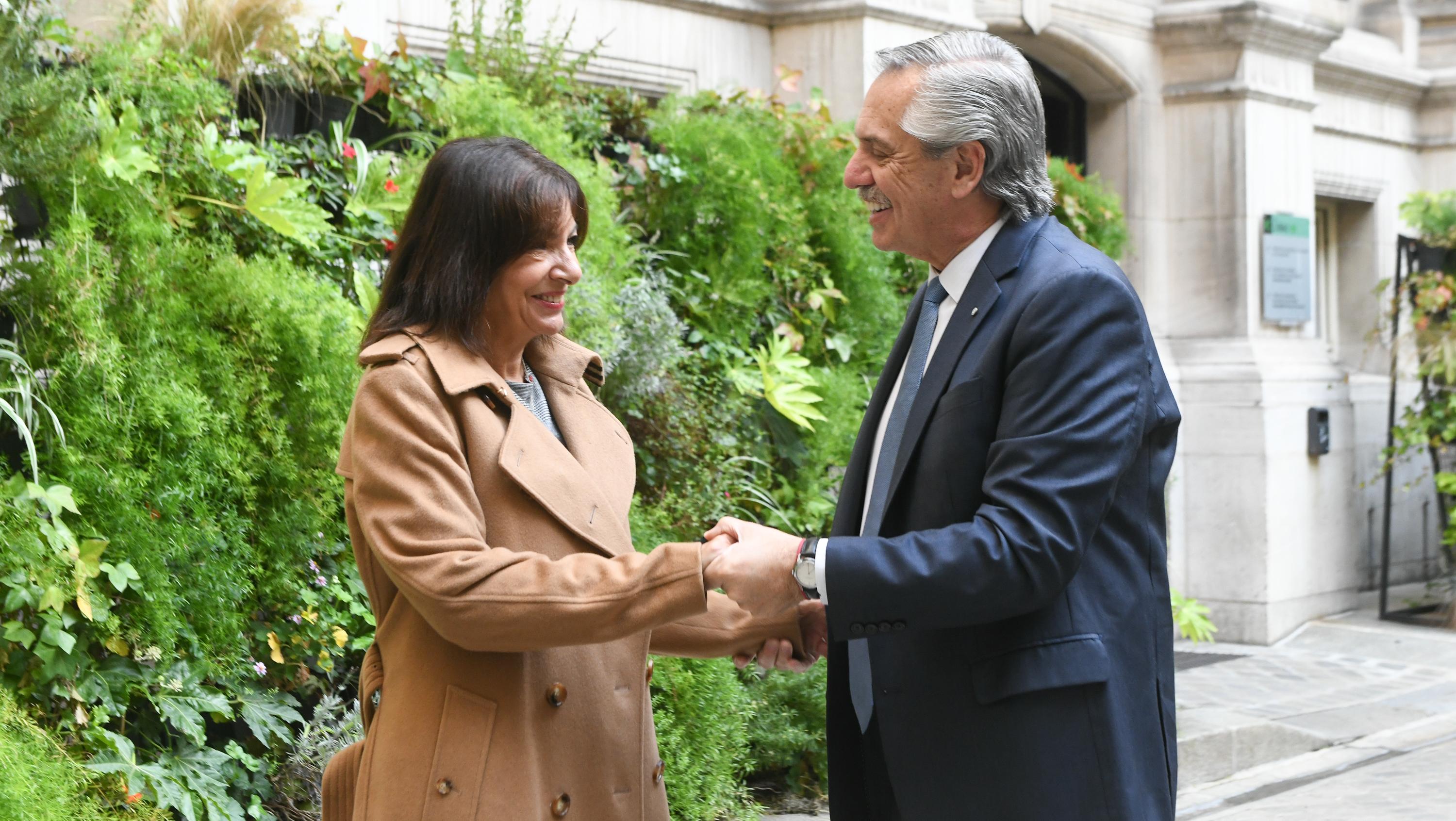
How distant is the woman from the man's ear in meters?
0.64

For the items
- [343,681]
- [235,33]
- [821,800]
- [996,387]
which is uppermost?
[235,33]

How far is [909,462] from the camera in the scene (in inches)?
92.9

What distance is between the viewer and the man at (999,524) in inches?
85.4

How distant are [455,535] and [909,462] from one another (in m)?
0.73

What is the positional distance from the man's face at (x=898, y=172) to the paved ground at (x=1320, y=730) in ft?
9.42

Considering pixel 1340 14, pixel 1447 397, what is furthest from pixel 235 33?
pixel 1340 14

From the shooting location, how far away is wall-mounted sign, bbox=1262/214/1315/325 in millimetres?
9344

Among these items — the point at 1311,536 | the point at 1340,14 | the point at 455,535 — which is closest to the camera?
the point at 455,535

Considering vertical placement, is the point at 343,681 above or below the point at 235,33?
below

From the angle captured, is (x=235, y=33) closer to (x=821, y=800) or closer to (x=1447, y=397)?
(x=821, y=800)

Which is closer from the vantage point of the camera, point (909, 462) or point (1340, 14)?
point (909, 462)

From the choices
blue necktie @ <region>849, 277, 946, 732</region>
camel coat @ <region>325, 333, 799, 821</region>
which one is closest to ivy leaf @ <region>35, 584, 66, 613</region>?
camel coat @ <region>325, 333, 799, 821</region>

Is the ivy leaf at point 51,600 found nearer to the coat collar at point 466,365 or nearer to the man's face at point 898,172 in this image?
the coat collar at point 466,365

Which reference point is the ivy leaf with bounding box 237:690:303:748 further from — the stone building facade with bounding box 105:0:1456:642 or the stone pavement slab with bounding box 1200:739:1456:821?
the stone building facade with bounding box 105:0:1456:642
